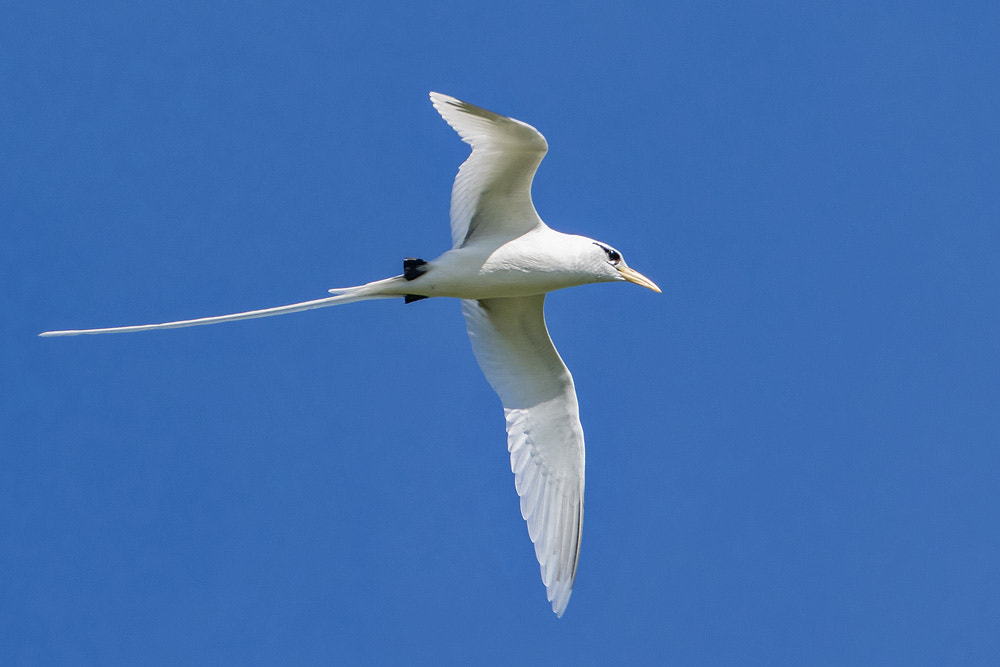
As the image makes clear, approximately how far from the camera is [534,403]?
1159 centimetres

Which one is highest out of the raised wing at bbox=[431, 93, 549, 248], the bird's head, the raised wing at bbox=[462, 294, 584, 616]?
the raised wing at bbox=[431, 93, 549, 248]

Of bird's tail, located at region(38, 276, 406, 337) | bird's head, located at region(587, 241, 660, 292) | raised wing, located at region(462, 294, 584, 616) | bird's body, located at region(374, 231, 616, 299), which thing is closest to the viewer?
bird's tail, located at region(38, 276, 406, 337)

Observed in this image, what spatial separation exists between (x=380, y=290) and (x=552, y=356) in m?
2.21

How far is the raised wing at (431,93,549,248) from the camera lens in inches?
381

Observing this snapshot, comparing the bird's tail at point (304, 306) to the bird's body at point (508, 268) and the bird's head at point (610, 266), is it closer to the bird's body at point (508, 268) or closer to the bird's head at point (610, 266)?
the bird's body at point (508, 268)

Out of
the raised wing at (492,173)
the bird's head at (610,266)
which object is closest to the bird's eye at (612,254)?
the bird's head at (610,266)

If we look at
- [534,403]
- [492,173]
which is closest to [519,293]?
[492,173]

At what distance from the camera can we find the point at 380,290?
33.3ft

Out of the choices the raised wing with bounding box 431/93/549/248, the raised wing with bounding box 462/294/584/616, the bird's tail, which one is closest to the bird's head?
the raised wing with bounding box 431/93/549/248

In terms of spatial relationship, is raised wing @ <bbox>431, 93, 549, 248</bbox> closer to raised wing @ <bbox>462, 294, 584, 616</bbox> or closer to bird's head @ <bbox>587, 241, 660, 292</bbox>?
bird's head @ <bbox>587, 241, 660, 292</bbox>

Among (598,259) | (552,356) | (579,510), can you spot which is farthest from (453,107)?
(579,510)

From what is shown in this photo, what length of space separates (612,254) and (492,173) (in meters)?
1.50

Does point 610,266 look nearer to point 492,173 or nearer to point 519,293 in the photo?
point 519,293

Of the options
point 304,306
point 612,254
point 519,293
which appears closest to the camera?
point 304,306
